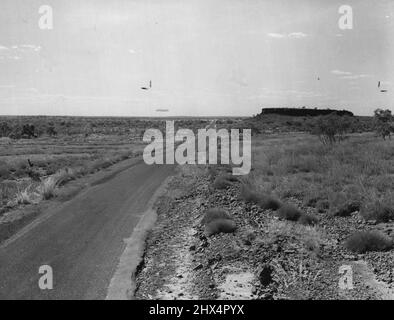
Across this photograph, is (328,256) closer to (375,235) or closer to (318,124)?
(375,235)

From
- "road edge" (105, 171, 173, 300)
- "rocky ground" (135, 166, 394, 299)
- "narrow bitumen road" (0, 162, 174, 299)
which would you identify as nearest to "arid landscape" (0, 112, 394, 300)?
"rocky ground" (135, 166, 394, 299)

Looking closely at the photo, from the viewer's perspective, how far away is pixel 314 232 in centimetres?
1232

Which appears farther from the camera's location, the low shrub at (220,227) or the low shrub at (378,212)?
the low shrub at (378,212)

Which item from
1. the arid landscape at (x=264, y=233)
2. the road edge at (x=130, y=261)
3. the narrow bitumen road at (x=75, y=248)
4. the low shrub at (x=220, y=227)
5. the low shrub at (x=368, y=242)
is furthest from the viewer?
the low shrub at (x=220, y=227)

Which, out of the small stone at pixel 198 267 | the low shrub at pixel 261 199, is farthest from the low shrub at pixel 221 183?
the small stone at pixel 198 267

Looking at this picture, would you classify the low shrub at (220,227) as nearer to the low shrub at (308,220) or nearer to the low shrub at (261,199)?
the low shrub at (308,220)

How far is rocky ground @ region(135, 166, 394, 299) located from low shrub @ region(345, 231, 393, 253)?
0.76ft

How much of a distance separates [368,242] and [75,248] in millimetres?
7297

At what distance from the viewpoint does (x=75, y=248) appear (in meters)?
11.5

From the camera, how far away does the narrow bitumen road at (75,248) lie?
8820mm

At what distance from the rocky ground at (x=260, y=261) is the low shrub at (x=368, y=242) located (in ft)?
0.76

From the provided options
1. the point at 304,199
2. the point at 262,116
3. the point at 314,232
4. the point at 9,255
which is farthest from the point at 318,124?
the point at 262,116

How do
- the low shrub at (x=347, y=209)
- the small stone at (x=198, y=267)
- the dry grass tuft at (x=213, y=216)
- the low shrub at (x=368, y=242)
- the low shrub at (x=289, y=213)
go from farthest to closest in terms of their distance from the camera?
1. the low shrub at (x=347, y=209)
2. the low shrub at (x=289, y=213)
3. the dry grass tuft at (x=213, y=216)
4. the low shrub at (x=368, y=242)
5. the small stone at (x=198, y=267)

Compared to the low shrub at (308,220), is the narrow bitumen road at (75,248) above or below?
below
